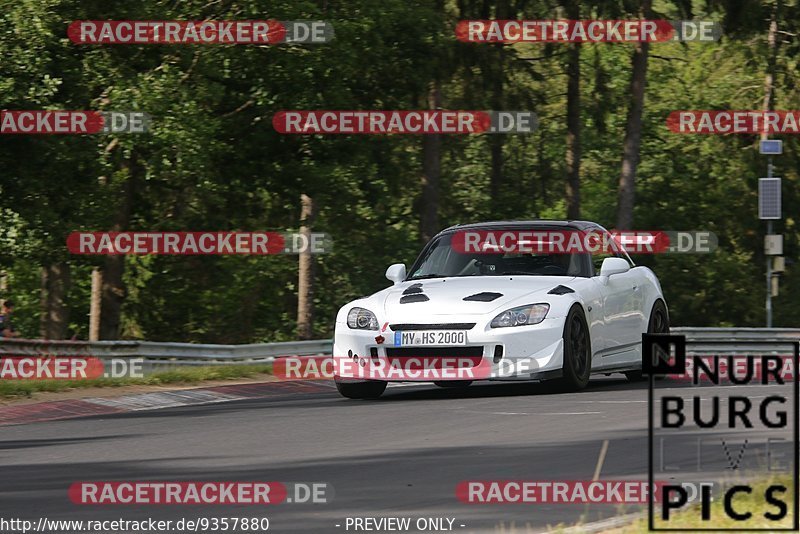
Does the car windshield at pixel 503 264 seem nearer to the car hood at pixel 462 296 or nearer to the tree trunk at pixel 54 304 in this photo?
the car hood at pixel 462 296

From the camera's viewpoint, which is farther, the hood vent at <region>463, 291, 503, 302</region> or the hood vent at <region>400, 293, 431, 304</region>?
the hood vent at <region>400, 293, 431, 304</region>

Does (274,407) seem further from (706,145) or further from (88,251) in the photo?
(706,145)

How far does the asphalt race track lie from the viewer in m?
8.58

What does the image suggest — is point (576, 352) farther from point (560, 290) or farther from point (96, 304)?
point (96, 304)

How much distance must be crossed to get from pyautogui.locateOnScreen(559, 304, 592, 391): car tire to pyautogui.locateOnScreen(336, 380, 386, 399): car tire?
5.83 ft

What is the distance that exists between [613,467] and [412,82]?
2733 cm

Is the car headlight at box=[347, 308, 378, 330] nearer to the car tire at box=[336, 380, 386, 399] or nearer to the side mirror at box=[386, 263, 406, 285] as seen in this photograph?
the car tire at box=[336, 380, 386, 399]
